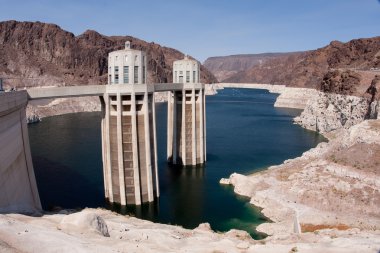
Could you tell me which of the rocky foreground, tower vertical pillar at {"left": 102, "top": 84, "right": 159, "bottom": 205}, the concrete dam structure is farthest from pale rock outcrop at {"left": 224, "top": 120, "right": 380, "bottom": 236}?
tower vertical pillar at {"left": 102, "top": 84, "right": 159, "bottom": 205}

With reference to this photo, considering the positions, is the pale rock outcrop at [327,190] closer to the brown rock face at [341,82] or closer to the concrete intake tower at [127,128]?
the concrete intake tower at [127,128]

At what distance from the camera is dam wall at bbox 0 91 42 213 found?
2808 centimetres

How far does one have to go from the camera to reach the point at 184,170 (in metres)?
62.1

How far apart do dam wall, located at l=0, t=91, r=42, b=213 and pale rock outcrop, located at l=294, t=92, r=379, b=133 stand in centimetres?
7179

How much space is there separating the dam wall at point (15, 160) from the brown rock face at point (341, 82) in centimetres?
8984

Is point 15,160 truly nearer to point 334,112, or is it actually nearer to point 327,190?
point 327,190

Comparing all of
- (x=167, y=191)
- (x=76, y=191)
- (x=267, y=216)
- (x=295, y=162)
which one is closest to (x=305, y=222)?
(x=267, y=216)

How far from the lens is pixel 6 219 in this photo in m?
21.0

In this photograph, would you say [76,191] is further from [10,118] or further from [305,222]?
[305,222]

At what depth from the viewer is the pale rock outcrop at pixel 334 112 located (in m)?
94.4

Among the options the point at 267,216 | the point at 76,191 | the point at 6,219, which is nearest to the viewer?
the point at 6,219

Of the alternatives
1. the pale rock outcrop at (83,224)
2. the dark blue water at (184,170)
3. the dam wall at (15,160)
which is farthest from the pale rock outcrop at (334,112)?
the pale rock outcrop at (83,224)

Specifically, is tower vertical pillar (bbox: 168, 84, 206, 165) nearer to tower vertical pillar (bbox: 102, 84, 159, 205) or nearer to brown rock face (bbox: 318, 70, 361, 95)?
tower vertical pillar (bbox: 102, 84, 159, 205)

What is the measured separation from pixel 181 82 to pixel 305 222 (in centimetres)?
3275
